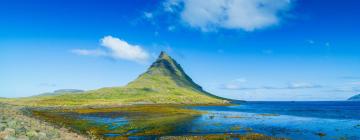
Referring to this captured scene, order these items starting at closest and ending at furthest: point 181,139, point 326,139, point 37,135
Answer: point 37,135 → point 181,139 → point 326,139

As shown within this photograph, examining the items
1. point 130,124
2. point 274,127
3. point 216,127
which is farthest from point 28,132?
point 274,127

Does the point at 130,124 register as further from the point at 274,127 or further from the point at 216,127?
the point at 274,127

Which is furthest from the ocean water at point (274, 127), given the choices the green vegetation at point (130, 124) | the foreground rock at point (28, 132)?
the foreground rock at point (28, 132)

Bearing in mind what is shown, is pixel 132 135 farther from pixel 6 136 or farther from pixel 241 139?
pixel 6 136

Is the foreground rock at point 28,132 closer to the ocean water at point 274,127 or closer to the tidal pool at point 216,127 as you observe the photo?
the tidal pool at point 216,127

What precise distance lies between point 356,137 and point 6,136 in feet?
188

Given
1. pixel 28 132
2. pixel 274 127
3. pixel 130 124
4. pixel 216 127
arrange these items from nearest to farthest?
pixel 28 132 → pixel 216 127 → pixel 274 127 → pixel 130 124

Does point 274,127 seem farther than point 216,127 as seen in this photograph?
Yes

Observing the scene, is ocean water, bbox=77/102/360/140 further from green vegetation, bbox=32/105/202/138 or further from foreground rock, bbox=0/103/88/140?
foreground rock, bbox=0/103/88/140

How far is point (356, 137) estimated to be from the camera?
5553cm

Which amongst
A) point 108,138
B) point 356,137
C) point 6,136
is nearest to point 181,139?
point 108,138

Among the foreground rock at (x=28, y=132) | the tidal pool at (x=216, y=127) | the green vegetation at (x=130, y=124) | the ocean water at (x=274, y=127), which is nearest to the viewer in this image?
the foreground rock at (x=28, y=132)

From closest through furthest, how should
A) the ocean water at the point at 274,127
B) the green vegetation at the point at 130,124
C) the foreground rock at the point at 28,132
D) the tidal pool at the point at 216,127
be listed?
the foreground rock at the point at 28,132 < the tidal pool at the point at 216,127 < the ocean water at the point at 274,127 < the green vegetation at the point at 130,124

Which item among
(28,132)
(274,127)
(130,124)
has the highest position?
(28,132)
